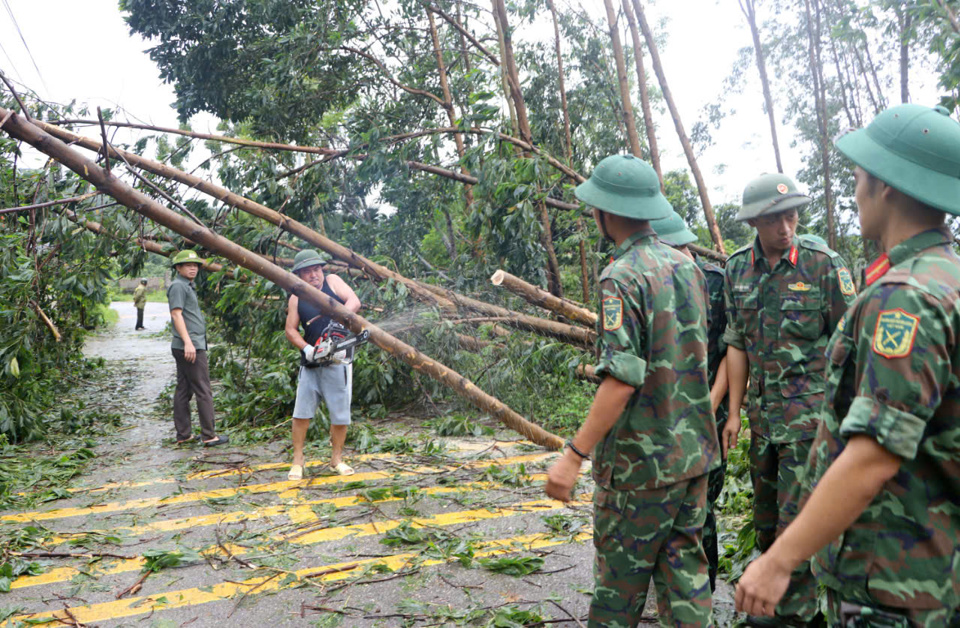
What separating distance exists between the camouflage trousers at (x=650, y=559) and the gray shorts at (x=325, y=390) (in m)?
3.81

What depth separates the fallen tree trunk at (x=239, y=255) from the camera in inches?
206

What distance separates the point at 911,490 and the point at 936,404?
0.75ft

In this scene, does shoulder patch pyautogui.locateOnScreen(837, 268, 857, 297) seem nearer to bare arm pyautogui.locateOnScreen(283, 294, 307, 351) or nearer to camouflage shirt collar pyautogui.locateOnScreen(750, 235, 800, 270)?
camouflage shirt collar pyautogui.locateOnScreen(750, 235, 800, 270)

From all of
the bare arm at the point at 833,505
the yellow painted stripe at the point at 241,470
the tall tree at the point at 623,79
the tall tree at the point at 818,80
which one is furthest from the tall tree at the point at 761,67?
the bare arm at the point at 833,505

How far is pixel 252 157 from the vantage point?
8570 millimetres

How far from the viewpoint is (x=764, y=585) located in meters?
1.56

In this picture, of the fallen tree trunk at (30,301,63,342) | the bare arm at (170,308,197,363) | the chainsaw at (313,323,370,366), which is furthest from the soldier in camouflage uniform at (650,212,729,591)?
the fallen tree trunk at (30,301,63,342)

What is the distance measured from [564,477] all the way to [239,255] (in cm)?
411

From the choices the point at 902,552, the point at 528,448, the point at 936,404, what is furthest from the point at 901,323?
the point at 528,448

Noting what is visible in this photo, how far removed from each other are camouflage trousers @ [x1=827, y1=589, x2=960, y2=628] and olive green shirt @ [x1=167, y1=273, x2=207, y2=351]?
7057 mm

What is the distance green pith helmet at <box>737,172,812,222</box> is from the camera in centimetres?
312

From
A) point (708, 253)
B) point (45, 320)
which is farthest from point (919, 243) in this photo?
point (45, 320)

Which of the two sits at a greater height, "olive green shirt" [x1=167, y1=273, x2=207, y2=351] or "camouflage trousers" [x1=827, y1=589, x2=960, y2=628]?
"olive green shirt" [x1=167, y1=273, x2=207, y2=351]

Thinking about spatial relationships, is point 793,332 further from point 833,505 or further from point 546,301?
point 546,301
